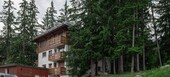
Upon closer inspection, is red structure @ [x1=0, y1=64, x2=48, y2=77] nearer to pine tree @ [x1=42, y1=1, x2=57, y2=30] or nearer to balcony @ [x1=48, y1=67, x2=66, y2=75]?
balcony @ [x1=48, y1=67, x2=66, y2=75]

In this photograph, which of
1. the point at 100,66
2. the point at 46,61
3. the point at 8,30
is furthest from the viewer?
the point at 8,30

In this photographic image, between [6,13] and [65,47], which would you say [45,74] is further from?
[6,13]

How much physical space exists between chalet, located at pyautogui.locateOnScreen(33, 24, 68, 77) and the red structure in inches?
76.8

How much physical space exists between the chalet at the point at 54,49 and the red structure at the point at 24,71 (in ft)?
6.40

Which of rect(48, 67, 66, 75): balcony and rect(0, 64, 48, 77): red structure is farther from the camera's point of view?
rect(48, 67, 66, 75): balcony

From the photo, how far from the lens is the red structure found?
4362cm

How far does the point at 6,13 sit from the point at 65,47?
895 inches

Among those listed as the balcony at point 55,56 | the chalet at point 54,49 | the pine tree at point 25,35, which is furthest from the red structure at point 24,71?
the pine tree at point 25,35

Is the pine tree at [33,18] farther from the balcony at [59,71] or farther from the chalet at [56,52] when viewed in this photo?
the balcony at [59,71]

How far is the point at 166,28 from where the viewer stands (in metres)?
43.6

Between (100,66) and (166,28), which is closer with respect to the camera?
(166,28)

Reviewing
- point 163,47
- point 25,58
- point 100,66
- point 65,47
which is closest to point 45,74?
point 65,47

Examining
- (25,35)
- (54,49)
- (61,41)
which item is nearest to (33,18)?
(25,35)

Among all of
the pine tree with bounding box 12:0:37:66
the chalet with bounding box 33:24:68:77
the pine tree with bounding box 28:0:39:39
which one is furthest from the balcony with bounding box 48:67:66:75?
the pine tree with bounding box 28:0:39:39
